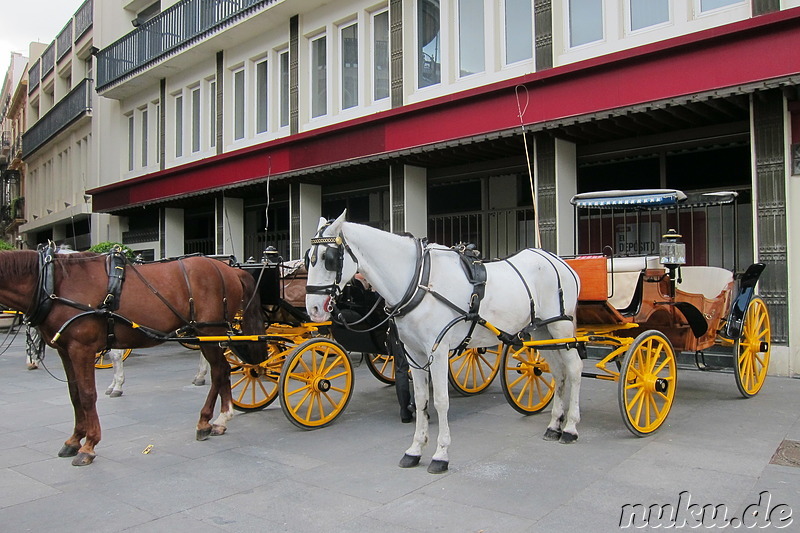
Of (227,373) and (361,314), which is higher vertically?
(361,314)

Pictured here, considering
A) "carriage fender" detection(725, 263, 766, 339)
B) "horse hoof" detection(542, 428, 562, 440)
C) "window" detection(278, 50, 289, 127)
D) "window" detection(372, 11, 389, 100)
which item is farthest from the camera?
"window" detection(278, 50, 289, 127)

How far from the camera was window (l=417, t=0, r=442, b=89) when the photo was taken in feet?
41.9

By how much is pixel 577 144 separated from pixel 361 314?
238 inches

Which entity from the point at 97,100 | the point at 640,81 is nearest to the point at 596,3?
the point at 640,81

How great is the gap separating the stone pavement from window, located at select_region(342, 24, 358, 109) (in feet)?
28.9

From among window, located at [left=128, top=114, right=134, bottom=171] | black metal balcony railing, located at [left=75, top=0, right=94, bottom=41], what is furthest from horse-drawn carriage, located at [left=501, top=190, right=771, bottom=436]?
black metal balcony railing, located at [left=75, top=0, right=94, bottom=41]

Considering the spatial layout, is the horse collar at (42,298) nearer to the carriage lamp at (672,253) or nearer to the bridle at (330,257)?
the bridle at (330,257)

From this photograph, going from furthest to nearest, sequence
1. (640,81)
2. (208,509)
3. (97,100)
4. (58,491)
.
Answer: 1. (97,100)
2. (640,81)
3. (58,491)
4. (208,509)

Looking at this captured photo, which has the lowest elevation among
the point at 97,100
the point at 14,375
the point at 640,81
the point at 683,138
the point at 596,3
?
the point at 14,375

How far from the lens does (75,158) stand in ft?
84.0

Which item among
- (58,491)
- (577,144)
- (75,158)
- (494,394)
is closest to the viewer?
(58,491)

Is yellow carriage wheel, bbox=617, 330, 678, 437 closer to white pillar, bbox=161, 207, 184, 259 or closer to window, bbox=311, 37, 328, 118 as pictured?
window, bbox=311, 37, 328, 118

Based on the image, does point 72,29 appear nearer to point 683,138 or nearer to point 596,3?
point 596,3

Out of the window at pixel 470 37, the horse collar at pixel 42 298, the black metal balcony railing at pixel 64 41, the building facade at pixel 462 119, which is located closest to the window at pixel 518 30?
the building facade at pixel 462 119
